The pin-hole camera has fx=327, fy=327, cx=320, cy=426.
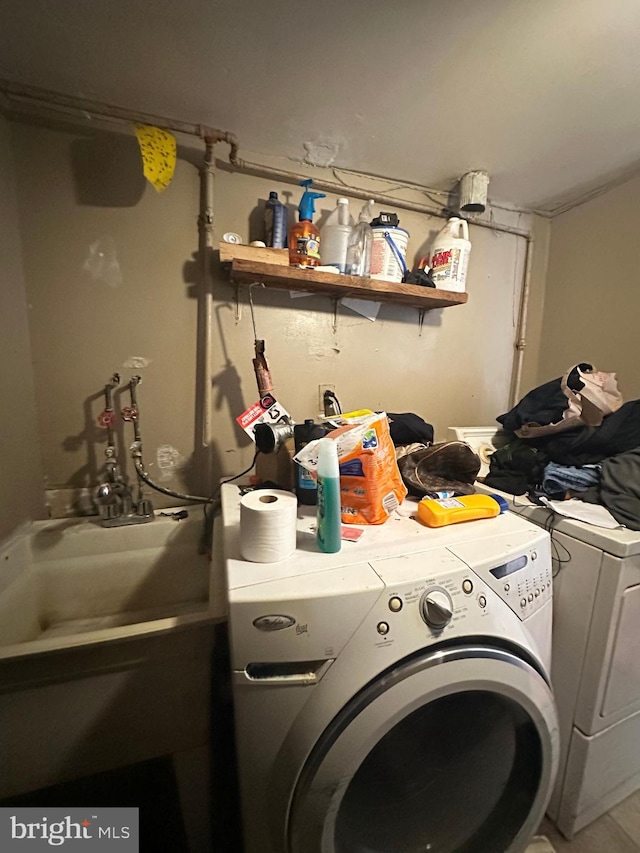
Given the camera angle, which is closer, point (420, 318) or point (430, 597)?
point (430, 597)

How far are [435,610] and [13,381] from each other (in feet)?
4.08

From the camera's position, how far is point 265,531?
0.57 m

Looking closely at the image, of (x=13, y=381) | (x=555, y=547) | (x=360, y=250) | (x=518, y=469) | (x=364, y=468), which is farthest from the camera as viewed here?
(x=360, y=250)

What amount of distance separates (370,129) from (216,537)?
139 centimetres

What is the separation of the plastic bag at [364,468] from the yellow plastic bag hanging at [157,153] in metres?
0.93

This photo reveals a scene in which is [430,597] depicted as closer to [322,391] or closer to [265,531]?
[265,531]

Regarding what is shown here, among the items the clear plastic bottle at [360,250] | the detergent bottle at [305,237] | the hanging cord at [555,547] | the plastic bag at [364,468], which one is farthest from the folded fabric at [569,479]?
the detergent bottle at [305,237]

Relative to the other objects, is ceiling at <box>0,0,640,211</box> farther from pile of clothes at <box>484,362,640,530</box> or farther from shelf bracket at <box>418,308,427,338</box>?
pile of clothes at <box>484,362,640,530</box>

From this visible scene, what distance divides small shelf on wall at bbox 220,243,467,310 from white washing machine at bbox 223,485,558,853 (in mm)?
805

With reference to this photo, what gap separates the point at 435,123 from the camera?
1.02 meters

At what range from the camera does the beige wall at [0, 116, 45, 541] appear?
92 cm

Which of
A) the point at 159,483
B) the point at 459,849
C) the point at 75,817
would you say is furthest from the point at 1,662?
the point at 459,849

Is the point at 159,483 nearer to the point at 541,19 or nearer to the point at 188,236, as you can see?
the point at 188,236

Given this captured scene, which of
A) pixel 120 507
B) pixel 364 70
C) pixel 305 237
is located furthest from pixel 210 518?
pixel 364 70
